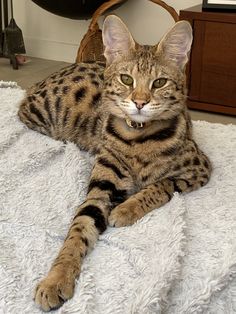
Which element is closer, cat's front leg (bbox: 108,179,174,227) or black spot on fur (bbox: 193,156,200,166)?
cat's front leg (bbox: 108,179,174,227)

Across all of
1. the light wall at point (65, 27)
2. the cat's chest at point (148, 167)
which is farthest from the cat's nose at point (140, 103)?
the light wall at point (65, 27)

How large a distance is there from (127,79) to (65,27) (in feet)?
8.25

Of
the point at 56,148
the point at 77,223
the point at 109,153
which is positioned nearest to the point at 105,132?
the point at 109,153

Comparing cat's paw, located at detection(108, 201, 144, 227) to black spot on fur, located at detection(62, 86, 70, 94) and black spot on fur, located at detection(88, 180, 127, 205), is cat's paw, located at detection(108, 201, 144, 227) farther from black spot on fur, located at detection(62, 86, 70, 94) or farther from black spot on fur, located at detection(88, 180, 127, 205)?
black spot on fur, located at detection(62, 86, 70, 94)

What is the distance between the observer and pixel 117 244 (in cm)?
126

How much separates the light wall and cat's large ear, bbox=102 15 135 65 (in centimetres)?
196

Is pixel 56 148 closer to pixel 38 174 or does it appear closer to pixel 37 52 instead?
pixel 38 174

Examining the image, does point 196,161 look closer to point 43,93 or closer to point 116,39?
point 116,39

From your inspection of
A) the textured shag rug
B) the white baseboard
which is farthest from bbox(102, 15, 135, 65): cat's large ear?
the white baseboard

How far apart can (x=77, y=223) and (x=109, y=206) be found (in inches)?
6.0

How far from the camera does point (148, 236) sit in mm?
1281

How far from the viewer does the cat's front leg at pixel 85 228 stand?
1046mm

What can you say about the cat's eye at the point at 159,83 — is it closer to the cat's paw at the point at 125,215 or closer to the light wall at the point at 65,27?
the cat's paw at the point at 125,215

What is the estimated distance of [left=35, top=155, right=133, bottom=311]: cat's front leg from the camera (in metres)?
1.05
